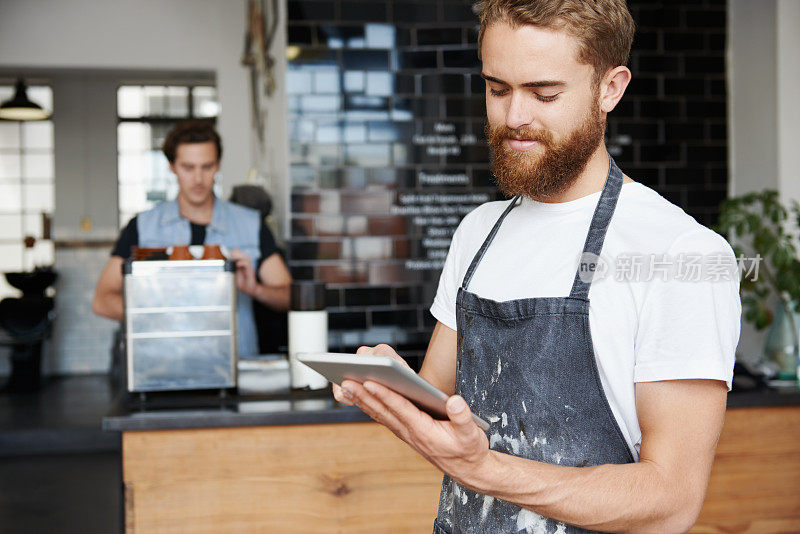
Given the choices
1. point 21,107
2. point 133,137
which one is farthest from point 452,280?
point 133,137

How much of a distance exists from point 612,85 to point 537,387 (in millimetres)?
472

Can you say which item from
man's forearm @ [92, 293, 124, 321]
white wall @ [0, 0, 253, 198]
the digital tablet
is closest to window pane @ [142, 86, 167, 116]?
white wall @ [0, 0, 253, 198]

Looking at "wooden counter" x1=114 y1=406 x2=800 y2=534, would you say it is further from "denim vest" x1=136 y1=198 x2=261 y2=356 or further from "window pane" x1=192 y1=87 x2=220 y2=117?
"window pane" x1=192 y1=87 x2=220 y2=117

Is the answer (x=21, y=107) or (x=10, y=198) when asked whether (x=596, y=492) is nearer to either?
(x=21, y=107)

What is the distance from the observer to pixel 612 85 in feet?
3.85

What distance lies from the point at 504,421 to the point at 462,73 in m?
2.55

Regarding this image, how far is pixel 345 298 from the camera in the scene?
137 inches

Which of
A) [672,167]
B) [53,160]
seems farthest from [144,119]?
[672,167]

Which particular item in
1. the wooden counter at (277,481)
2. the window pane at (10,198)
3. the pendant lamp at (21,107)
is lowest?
the wooden counter at (277,481)

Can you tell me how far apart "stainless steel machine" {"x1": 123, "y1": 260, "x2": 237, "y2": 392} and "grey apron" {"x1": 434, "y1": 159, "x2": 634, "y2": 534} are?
3.49ft

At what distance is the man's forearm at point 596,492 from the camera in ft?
3.13

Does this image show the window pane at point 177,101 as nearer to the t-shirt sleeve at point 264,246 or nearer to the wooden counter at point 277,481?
the t-shirt sleeve at point 264,246

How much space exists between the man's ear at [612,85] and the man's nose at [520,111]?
0.12 metres

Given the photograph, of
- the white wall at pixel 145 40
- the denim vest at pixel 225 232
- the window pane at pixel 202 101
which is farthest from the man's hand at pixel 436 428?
the window pane at pixel 202 101
